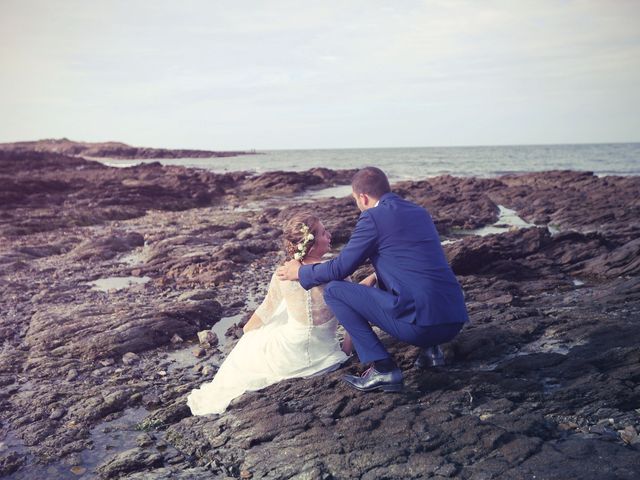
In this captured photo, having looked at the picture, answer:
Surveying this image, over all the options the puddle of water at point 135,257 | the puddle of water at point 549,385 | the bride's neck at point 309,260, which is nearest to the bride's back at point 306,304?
the bride's neck at point 309,260

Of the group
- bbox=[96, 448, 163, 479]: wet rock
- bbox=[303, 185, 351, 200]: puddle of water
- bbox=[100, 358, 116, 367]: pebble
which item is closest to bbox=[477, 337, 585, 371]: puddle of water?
bbox=[96, 448, 163, 479]: wet rock

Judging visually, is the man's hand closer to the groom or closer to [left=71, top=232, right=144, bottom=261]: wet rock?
the groom

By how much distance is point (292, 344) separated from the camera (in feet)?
19.0

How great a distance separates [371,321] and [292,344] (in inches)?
37.4


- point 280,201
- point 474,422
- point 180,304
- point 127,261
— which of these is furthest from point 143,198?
point 474,422

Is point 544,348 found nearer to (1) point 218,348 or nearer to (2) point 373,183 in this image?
(2) point 373,183

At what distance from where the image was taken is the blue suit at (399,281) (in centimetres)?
509

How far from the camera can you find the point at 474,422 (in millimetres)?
4656

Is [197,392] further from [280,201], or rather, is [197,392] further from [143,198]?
[280,201]

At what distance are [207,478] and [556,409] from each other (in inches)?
123

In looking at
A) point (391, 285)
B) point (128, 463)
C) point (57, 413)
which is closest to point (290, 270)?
point (391, 285)

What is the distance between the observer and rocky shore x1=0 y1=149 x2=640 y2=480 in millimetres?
4484

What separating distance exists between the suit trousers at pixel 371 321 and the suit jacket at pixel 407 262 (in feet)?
0.25

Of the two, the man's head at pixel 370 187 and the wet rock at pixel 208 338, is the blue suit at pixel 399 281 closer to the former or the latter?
the man's head at pixel 370 187
